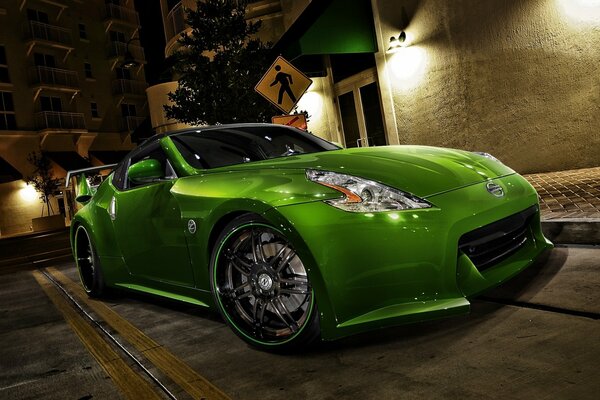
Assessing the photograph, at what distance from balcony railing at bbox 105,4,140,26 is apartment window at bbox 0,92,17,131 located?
11365 mm

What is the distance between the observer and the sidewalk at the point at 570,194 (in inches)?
181

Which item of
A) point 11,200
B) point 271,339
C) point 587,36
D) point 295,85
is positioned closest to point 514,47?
point 587,36

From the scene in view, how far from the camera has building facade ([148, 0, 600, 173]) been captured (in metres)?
7.93

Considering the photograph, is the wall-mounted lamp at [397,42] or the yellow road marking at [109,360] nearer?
the yellow road marking at [109,360]

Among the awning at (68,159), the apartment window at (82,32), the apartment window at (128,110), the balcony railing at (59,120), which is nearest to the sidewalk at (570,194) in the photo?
the awning at (68,159)

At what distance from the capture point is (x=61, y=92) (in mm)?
35625

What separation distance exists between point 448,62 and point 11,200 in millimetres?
31653

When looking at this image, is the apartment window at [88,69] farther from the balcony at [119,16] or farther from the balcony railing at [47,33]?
the balcony at [119,16]

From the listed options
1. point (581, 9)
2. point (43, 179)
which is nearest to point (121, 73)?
point (43, 179)

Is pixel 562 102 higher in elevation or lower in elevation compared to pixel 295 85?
lower

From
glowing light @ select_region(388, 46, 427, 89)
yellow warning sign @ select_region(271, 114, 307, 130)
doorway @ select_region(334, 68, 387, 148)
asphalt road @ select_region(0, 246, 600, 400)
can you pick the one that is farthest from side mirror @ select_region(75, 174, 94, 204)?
doorway @ select_region(334, 68, 387, 148)

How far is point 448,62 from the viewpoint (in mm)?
9547

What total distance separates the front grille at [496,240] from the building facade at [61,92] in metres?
30.9

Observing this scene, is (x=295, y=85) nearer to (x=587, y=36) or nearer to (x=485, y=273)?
(x=587, y=36)
